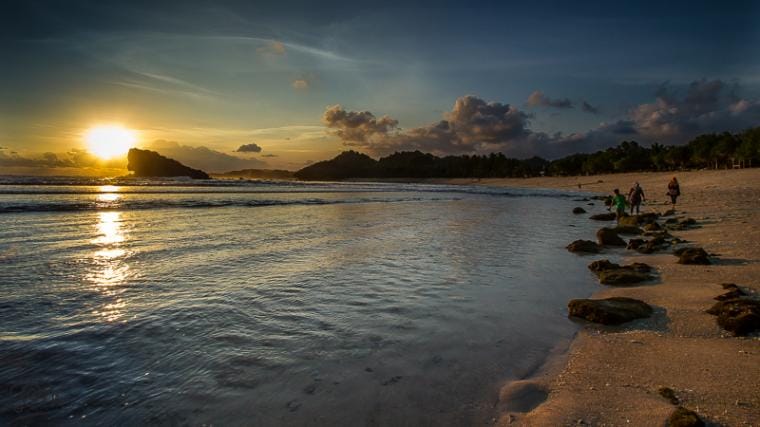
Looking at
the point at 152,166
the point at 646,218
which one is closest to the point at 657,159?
the point at 646,218

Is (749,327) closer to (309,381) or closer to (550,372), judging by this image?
(550,372)

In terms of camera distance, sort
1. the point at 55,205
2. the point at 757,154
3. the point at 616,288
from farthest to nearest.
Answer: the point at 757,154
the point at 55,205
the point at 616,288

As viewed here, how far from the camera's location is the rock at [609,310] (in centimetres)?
694

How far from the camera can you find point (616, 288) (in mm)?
9328

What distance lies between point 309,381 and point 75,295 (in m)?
6.14

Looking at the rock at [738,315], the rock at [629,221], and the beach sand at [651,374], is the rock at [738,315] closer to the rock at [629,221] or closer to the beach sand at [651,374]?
the beach sand at [651,374]

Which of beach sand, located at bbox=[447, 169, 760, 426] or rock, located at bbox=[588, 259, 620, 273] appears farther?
rock, located at bbox=[588, 259, 620, 273]

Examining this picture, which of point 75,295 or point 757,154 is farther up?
point 757,154

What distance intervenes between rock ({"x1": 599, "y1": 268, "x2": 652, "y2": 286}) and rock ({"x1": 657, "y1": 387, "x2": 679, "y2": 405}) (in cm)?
566

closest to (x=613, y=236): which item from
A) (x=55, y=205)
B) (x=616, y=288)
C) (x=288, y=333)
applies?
(x=616, y=288)

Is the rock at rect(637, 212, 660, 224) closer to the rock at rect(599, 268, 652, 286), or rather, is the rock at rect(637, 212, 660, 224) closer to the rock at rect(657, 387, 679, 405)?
the rock at rect(599, 268, 652, 286)

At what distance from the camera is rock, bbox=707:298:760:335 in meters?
6.06

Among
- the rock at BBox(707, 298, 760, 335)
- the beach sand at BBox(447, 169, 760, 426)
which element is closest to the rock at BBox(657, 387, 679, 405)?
the beach sand at BBox(447, 169, 760, 426)

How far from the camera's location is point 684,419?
3.69m
